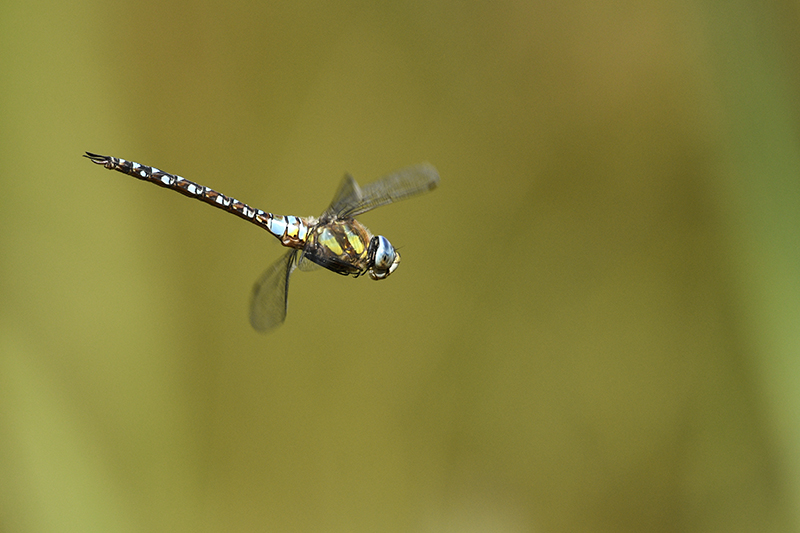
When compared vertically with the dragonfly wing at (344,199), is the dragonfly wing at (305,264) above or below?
below

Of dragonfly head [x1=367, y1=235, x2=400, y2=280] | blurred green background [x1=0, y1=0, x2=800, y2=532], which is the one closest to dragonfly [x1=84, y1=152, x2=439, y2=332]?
dragonfly head [x1=367, y1=235, x2=400, y2=280]

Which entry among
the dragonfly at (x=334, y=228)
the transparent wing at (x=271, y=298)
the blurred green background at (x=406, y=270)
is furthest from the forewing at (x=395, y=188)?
the blurred green background at (x=406, y=270)

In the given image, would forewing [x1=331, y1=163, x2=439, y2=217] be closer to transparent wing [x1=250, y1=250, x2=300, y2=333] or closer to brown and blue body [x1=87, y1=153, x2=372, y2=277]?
brown and blue body [x1=87, y1=153, x2=372, y2=277]

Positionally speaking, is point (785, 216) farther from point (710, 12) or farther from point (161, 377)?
point (161, 377)

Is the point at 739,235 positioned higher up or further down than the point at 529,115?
further down

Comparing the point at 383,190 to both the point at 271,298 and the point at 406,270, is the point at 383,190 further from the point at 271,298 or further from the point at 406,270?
the point at 406,270

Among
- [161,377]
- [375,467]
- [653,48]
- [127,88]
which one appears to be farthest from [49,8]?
[653,48]

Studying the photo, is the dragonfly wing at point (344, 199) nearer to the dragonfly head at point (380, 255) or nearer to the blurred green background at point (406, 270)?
the dragonfly head at point (380, 255)
